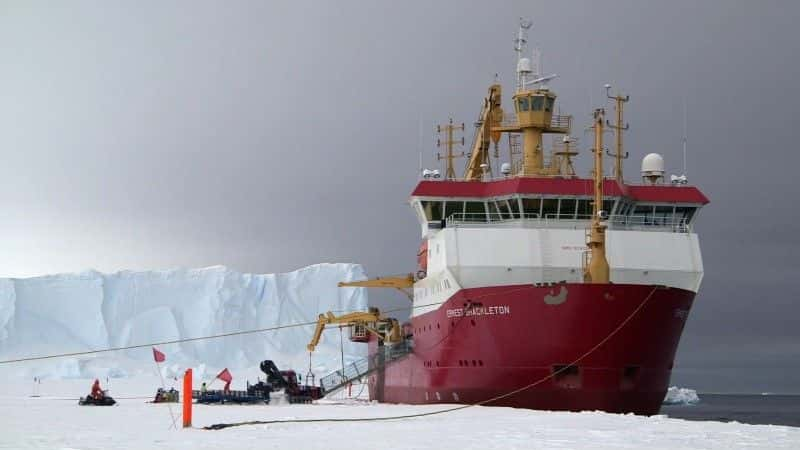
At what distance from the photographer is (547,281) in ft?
87.0

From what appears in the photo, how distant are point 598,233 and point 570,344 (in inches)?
105

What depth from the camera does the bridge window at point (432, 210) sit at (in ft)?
99.1

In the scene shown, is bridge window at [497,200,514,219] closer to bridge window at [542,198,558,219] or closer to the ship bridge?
the ship bridge

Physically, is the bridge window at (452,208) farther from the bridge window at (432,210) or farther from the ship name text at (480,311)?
the ship name text at (480,311)

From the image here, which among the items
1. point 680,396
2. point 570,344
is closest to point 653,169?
point 570,344

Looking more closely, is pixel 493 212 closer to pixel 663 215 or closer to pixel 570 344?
pixel 663 215

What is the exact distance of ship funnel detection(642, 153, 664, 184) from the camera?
30.2 m

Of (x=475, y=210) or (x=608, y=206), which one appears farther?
(x=475, y=210)

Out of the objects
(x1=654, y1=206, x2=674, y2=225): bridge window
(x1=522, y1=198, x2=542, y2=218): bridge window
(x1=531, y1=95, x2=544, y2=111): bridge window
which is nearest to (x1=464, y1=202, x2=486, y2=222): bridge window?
(x1=522, y1=198, x2=542, y2=218): bridge window

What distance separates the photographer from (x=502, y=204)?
28.6 m

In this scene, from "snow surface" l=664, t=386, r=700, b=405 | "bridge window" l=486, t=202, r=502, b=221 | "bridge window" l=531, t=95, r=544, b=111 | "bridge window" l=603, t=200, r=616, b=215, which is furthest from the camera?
"snow surface" l=664, t=386, r=700, b=405

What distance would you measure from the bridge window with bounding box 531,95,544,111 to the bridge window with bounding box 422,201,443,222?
15.2 feet

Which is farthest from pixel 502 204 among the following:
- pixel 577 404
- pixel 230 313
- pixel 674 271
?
pixel 230 313

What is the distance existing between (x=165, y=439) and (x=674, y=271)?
51.2ft
